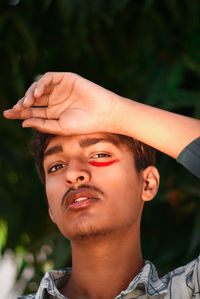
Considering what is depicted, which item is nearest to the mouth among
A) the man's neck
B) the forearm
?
the man's neck

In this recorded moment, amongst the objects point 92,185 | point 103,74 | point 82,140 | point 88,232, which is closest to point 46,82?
point 82,140

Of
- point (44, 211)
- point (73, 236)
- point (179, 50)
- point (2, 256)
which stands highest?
point (179, 50)

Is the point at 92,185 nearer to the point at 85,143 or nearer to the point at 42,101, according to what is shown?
the point at 85,143

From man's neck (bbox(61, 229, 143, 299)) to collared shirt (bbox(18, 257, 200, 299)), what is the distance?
0.07 metres

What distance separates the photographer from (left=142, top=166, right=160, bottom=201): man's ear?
219 cm

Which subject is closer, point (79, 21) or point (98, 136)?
point (98, 136)

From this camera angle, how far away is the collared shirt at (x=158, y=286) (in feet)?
6.15

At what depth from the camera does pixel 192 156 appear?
71.4 inches

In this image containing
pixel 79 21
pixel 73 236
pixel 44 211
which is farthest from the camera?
pixel 44 211

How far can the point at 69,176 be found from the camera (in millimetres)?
1999

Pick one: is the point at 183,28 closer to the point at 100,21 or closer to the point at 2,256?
the point at 100,21

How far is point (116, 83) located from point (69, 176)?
75.0 inches

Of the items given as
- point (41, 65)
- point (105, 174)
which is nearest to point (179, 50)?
point (41, 65)

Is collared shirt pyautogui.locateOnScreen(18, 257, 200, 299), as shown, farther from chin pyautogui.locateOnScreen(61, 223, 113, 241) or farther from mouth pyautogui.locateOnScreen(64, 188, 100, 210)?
mouth pyautogui.locateOnScreen(64, 188, 100, 210)
